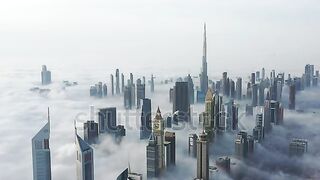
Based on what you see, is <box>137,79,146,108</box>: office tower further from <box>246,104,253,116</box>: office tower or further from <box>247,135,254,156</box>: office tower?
<box>247,135,254,156</box>: office tower

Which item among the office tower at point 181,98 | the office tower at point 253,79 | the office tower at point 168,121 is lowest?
the office tower at point 168,121

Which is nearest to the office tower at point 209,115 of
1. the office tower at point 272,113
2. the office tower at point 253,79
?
the office tower at point 272,113

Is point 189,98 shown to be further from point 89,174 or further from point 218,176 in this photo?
point 89,174

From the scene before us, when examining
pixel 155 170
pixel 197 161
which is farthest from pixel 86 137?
pixel 197 161

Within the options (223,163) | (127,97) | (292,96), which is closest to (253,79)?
(292,96)

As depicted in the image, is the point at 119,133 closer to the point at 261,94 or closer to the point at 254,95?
the point at 254,95

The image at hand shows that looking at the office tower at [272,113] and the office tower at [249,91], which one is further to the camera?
the office tower at [249,91]

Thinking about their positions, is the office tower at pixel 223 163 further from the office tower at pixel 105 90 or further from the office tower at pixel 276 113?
the office tower at pixel 105 90
